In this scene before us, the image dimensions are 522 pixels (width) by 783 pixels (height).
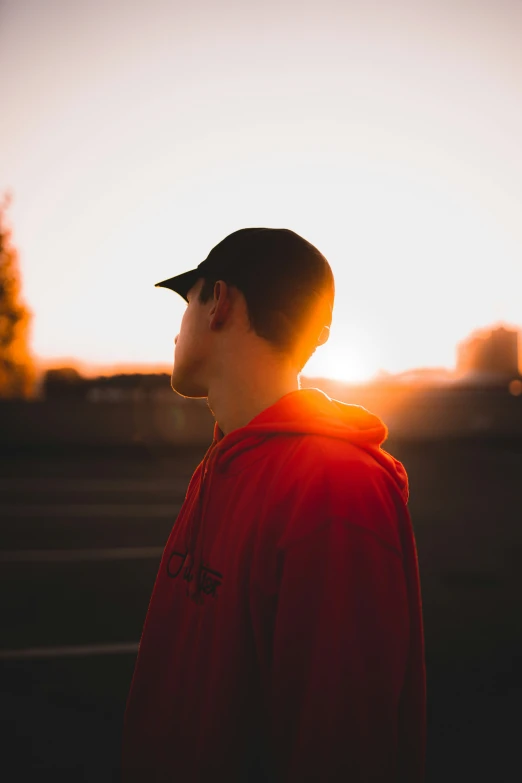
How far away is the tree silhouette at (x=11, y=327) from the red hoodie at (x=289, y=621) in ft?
85.3

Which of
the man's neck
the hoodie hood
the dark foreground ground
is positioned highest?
the man's neck

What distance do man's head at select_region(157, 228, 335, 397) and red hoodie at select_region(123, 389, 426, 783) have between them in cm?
15

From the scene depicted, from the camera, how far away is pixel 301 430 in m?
1.21

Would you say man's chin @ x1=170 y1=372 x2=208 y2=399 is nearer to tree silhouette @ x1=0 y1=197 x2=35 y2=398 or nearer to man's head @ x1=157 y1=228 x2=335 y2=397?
man's head @ x1=157 y1=228 x2=335 y2=397

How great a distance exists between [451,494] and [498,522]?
9.19 ft

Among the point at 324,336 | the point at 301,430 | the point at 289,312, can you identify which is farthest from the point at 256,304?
the point at 301,430

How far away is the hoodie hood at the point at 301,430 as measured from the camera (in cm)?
121

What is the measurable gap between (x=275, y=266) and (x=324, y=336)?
0.24m

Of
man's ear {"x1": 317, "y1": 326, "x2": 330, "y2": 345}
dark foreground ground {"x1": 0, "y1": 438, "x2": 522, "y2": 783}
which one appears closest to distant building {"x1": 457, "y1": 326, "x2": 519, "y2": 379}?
dark foreground ground {"x1": 0, "y1": 438, "x2": 522, "y2": 783}

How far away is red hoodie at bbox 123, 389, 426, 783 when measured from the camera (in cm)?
97

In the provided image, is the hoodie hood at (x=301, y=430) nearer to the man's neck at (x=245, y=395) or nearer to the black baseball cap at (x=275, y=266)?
the man's neck at (x=245, y=395)

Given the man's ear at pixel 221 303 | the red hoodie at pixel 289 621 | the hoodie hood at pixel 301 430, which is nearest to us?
the red hoodie at pixel 289 621

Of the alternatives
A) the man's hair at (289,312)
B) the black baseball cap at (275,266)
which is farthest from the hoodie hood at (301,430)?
the black baseball cap at (275,266)

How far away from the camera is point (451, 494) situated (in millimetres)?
12578
